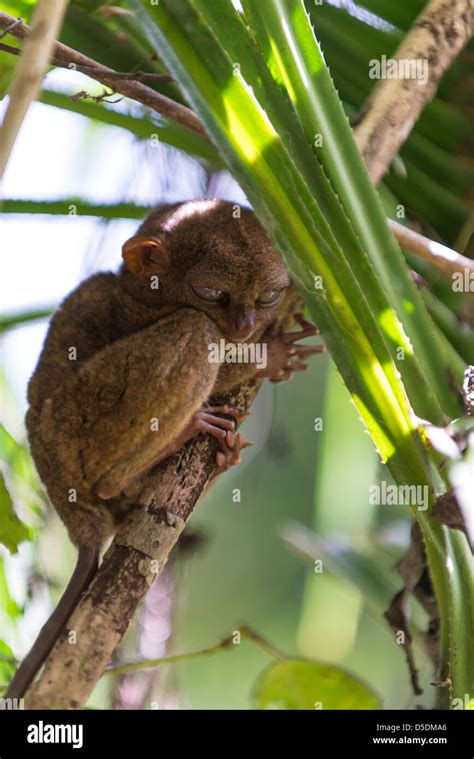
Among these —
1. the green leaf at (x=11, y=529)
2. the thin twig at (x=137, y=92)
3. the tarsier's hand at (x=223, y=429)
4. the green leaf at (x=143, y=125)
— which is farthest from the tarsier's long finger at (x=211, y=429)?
the green leaf at (x=143, y=125)

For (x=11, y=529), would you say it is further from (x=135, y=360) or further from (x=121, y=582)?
(x=121, y=582)

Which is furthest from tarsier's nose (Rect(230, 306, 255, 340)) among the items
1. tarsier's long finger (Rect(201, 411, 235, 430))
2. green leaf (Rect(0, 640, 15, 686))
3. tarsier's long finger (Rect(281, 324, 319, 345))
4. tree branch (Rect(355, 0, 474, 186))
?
green leaf (Rect(0, 640, 15, 686))

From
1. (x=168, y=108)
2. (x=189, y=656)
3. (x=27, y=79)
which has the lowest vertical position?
(x=189, y=656)

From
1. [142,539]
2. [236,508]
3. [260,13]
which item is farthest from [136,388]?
[236,508]

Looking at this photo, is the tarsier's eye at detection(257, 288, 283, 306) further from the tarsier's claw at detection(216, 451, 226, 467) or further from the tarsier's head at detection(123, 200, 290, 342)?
the tarsier's claw at detection(216, 451, 226, 467)

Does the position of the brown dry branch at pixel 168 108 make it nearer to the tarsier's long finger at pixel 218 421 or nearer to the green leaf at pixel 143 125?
the green leaf at pixel 143 125

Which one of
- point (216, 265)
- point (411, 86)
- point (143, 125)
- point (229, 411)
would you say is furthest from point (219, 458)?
point (411, 86)
